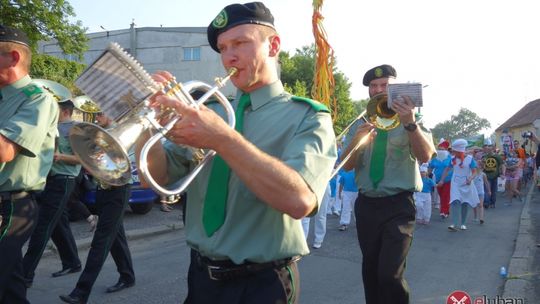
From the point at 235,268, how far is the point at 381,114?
256 cm

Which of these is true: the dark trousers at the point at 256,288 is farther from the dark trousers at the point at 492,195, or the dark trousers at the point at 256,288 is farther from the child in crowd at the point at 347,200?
the dark trousers at the point at 492,195

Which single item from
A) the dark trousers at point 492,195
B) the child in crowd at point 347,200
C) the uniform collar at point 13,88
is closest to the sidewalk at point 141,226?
the child in crowd at point 347,200

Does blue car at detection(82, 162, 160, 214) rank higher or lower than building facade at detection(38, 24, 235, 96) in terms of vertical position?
lower

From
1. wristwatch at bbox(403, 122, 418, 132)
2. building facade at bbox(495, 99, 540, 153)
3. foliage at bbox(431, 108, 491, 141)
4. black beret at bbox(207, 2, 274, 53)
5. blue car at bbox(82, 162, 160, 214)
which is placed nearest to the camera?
black beret at bbox(207, 2, 274, 53)

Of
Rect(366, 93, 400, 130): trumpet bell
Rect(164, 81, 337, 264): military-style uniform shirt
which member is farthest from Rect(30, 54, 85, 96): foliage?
Rect(164, 81, 337, 264): military-style uniform shirt

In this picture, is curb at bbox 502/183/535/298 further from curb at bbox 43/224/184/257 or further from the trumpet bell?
curb at bbox 43/224/184/257

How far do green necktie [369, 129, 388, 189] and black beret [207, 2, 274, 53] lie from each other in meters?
2.15

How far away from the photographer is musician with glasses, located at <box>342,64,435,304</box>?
3.76 m

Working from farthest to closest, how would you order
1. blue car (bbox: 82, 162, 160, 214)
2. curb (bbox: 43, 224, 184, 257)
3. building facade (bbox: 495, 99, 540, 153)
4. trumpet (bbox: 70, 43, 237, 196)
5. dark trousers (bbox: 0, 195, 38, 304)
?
building facade (bbox: 495, 99, 540, 153)
blue car (bbox: 82, 162, 160, 214)
curb (bbox: 43, 224, 184, 257)
dark trousers (bbox: 0, 195, 38, 304)
trumpet (bbox: 70, 43, 237, 196)

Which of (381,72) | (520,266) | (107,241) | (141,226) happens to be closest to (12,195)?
(107,241)

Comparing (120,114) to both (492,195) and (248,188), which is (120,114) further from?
(492,195)

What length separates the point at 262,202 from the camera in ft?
6.95

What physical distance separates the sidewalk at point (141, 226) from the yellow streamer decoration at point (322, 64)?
14.2ft

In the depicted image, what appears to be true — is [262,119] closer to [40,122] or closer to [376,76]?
[40,122]
